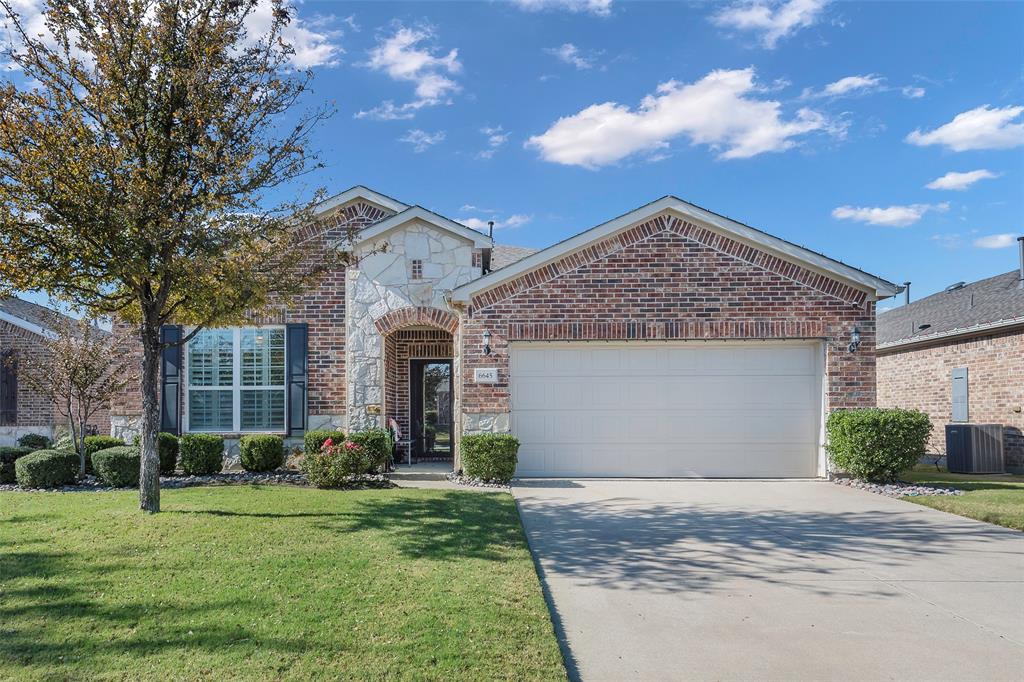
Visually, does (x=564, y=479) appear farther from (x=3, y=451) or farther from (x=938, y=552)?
(x=3, y=451)

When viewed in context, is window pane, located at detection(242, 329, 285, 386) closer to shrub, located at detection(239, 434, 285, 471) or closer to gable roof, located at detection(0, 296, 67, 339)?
shrub, located at detection(239, 434, 285, 471)

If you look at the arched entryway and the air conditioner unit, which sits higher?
the arched entryway

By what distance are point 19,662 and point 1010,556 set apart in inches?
321

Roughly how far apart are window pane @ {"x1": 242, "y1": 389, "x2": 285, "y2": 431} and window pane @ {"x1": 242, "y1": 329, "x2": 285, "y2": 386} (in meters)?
0.23

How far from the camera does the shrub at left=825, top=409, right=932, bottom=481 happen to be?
449 inches

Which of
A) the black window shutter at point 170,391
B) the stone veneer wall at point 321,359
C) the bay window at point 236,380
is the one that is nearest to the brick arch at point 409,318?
the stone veneer wall at point 321,359

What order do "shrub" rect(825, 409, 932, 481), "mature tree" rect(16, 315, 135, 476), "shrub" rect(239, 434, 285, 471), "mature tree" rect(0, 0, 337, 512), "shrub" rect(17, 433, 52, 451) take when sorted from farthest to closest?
"shrub" rect(17, 433, 52, 451) < "shrub" rect(239, 434, 285, 471) < "mature tree" rect(16, 315, 135, 476) < "shrub" rect(825, 409, 932, 481) < "mature tree" rect(0, 0, 337, 512)

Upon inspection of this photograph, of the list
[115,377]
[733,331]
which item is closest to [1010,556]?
[733,331]

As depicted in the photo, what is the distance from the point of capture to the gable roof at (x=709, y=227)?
1244 centimetres

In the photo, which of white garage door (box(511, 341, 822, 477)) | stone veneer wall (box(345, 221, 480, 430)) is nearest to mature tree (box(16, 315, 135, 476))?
stone veneer wall (box(345, 221, 480, 430))

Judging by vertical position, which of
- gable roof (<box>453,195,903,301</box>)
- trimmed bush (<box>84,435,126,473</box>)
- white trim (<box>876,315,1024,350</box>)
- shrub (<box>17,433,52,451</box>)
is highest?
gable roof (<box>453,195,903,301</box>)

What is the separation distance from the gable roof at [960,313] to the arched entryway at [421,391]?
1144 centimetres

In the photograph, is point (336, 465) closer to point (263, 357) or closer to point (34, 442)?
point (263, 357)

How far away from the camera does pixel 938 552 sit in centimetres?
722
